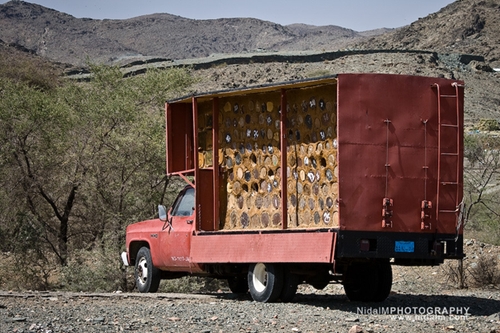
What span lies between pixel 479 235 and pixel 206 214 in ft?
42.1

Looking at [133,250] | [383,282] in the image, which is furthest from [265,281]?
[133,250]

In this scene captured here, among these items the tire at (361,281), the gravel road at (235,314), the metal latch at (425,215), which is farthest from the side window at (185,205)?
the metal latch at (425,215)

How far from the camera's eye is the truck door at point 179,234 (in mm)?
13695

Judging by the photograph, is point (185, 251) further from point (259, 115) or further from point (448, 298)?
point (448, 298)

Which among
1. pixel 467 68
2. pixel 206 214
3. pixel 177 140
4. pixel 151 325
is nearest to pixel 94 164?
pixel 177 140

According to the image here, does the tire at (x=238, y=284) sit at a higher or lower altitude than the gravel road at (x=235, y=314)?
lower

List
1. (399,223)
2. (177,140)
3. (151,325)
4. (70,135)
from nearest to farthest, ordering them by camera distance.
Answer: (151,325)
(399,223)
(177,140)
(70,135)

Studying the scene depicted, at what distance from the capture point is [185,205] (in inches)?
555

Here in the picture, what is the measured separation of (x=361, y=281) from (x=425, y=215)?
2129mm

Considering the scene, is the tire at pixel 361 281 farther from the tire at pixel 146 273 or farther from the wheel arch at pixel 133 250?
the wheel arch at pixel 133 250

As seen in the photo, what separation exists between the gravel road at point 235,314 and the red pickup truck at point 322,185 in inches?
22.4

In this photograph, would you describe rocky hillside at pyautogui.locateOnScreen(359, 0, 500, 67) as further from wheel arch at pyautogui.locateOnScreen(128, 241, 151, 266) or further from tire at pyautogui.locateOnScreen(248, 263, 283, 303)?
tire at pyautogui.locateOnScreen(248, 263, 283, 303)

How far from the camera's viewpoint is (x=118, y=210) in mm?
21250

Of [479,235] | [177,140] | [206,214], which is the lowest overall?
[479,235]
